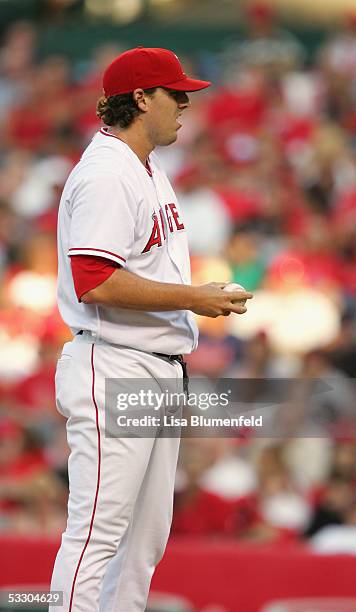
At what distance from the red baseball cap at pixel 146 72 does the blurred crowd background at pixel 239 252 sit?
1518 mm

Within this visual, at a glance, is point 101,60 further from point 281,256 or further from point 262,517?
point 262,517

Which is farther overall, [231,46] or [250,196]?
[231,46]

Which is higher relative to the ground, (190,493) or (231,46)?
(231,46)

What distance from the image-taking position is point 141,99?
3312 millimetres

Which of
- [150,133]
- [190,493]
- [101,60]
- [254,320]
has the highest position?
[101,60]

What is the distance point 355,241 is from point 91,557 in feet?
16.5

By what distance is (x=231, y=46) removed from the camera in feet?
37.3

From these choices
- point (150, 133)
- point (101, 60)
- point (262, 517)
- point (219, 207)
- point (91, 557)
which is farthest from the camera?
point (101, 60)

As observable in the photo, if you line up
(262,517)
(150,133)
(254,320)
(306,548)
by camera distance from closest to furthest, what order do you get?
(150,133)
(306,548)
(262,517)
(254,320)

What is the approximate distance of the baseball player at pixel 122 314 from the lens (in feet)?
10.3

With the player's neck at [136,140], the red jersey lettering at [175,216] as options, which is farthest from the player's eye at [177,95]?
the red jersey lettering at [175,216]

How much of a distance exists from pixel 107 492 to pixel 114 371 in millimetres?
323

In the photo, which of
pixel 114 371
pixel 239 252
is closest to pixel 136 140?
pixel 114 371

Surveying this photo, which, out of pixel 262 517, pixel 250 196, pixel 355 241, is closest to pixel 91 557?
pixel 262 517
